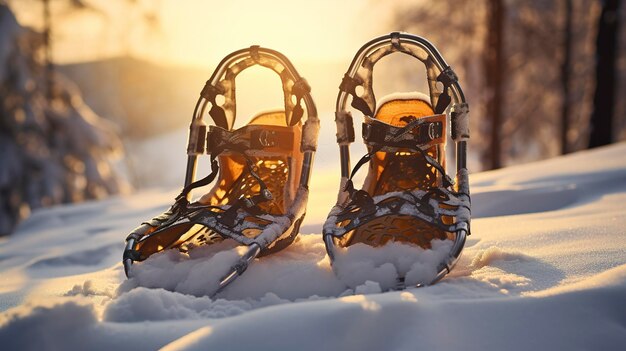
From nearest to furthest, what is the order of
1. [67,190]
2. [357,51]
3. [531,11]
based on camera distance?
[357,51]
[67,190]
[531,11]

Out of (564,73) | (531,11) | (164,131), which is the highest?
(531,11)

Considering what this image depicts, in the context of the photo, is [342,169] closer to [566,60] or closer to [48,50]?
[566,60]

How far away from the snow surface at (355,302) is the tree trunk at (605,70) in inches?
224

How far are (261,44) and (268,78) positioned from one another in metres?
22.4

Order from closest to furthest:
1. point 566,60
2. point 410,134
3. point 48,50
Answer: point 410,134 → point 566,60 → point 48,50

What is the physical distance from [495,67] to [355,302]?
841 centimetres

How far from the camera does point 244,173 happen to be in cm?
265

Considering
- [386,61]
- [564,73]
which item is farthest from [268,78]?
[564,73]

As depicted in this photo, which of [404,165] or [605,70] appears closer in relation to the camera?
[404,165]

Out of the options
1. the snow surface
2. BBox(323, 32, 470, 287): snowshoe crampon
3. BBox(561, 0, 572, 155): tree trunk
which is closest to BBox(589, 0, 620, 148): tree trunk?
BBox(561, 0, 572, 155): tree trunk

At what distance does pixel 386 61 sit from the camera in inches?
542

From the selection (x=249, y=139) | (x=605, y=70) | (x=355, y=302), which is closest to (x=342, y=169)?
(x=249, y=139)

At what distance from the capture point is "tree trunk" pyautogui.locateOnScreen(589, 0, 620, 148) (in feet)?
25.8

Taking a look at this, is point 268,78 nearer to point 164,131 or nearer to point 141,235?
point 164,131
